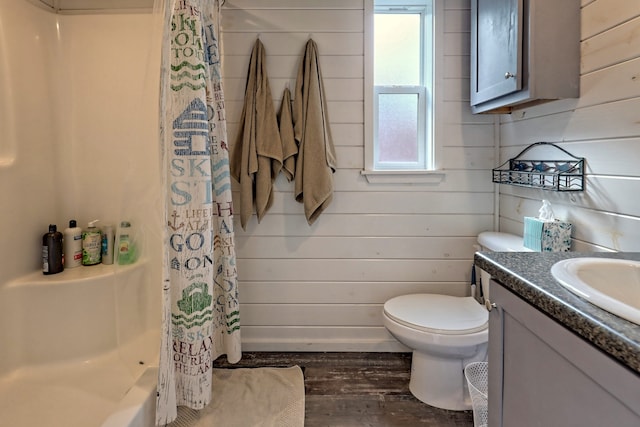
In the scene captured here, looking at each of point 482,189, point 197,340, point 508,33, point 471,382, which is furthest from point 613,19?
point 197,340

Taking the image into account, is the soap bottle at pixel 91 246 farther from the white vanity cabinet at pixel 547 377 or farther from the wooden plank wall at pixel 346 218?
the white vanity cabinet at pixel 547 377

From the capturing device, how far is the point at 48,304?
5.24ft

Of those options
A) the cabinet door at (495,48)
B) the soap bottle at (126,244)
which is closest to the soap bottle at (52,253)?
the soap bottle at (126,244)

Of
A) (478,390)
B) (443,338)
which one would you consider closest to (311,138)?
(443,338)

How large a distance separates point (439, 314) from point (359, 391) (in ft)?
1.86

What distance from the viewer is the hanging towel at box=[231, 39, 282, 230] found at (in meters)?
1.97

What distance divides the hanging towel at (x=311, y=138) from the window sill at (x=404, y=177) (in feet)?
0.83

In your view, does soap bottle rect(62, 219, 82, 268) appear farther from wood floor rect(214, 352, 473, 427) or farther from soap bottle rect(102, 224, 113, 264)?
wood floor rect(214, 352, 473, 427)

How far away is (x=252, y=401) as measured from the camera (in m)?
1.70

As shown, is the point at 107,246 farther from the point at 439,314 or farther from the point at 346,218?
the point at 439,314

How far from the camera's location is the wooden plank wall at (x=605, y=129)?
1163mm

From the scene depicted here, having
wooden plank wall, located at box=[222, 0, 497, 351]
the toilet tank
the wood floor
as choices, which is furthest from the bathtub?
the toilet tank

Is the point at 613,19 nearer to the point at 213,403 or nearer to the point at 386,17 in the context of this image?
the point at 386,17

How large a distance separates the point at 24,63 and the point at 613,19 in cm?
241
